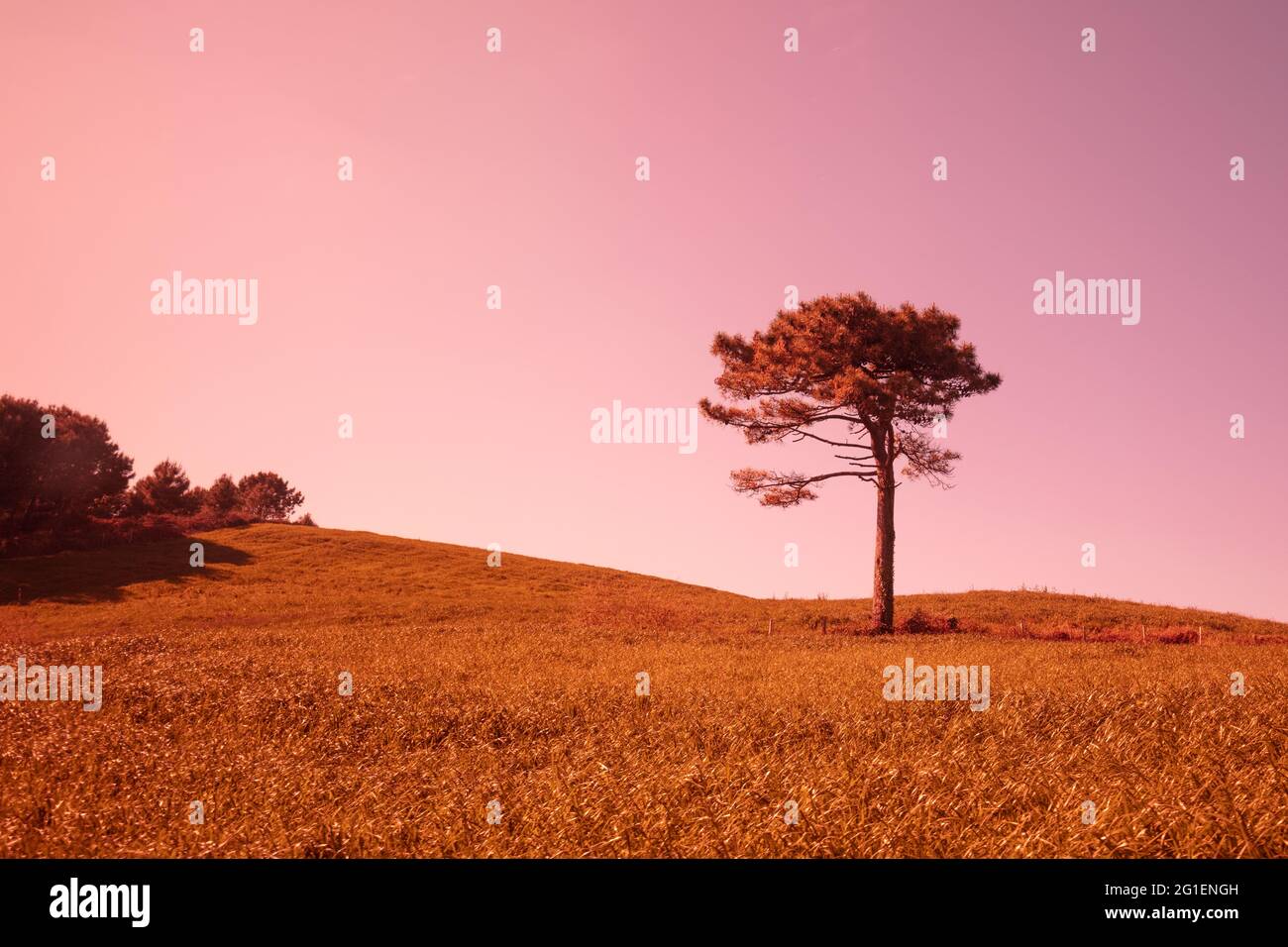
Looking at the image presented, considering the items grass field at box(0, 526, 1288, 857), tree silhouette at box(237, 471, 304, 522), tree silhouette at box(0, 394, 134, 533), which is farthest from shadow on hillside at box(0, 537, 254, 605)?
tree silhouette at box(237, 471, 304, 522)

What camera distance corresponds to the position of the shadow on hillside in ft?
128

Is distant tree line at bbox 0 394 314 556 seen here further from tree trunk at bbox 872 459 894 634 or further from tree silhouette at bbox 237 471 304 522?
tree trunk at bbox 872 459 894 634

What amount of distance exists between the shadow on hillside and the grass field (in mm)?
19158

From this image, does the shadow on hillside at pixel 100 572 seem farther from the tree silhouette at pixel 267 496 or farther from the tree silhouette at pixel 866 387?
the tree silhouette at pixel 267 496

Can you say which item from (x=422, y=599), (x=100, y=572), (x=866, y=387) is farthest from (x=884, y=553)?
(x=100, y=572)

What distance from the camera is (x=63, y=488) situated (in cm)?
5394

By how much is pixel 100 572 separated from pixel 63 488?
51.6ft
